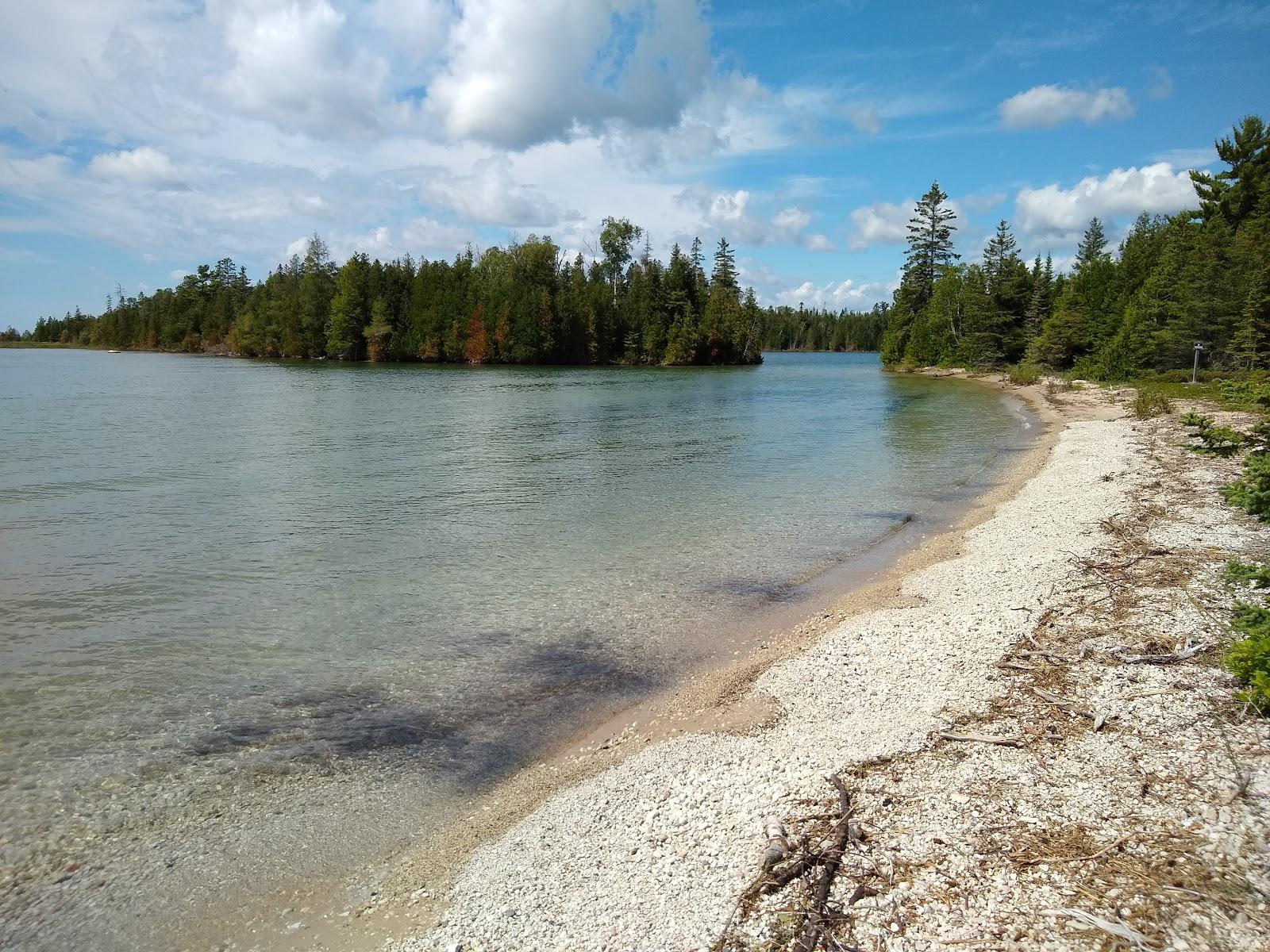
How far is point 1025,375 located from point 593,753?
2741 inches

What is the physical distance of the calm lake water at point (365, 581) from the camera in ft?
26.4

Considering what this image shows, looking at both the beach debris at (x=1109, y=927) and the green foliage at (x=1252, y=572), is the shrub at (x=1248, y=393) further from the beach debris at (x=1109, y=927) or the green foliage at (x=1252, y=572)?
the beach debris at (x=1109, y=927)

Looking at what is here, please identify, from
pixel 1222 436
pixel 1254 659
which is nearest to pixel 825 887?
pixel 1254 659

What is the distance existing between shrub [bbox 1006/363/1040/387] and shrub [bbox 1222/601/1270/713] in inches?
2635

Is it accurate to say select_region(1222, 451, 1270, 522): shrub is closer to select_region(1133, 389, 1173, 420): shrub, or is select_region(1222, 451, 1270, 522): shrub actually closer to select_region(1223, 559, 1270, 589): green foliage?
select_region(1223, 559, 1270, 589): green foliage

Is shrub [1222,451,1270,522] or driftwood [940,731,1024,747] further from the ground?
shrub [1222,451,1270,522]

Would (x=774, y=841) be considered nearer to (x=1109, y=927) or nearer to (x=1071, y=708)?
(x=1109, y=927)

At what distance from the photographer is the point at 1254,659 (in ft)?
20.1

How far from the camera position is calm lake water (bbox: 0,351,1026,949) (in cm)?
805

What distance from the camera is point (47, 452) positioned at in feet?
88.4

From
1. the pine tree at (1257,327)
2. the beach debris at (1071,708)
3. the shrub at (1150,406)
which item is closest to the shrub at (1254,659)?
the beach debris at (1071,708)

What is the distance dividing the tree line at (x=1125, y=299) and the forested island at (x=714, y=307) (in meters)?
0.14

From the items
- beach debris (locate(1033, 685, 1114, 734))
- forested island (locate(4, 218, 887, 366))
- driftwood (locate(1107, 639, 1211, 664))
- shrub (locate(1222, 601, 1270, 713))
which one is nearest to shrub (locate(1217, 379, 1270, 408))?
driftwood (locate(1107, 639, 1211, 664))

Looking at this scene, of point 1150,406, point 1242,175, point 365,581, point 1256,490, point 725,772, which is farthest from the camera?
point 1242,175
